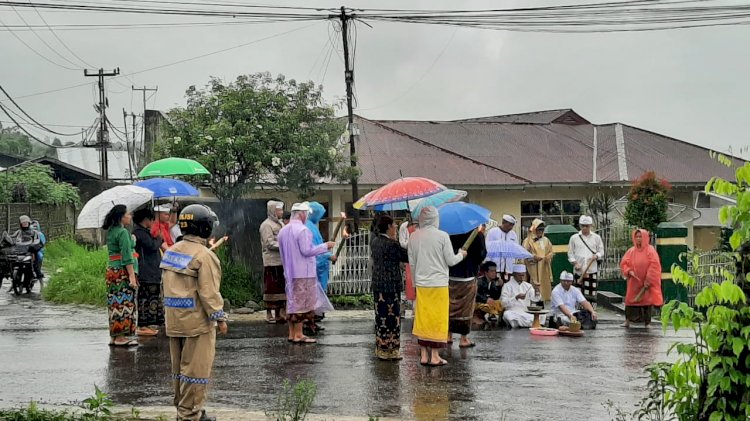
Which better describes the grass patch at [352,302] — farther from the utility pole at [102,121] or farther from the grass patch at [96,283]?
the utility pole at [102,121]

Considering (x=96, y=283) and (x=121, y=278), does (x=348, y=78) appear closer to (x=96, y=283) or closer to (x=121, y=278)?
(x=96, y=283)

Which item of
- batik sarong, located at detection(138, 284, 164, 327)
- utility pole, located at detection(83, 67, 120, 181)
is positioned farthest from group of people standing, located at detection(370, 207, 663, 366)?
utility pole, located at detection(83, 67, 120, 181)

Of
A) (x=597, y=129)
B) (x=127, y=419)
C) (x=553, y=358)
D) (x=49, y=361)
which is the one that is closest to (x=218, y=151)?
(x=49, y=361)

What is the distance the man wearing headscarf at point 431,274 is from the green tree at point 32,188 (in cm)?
2050

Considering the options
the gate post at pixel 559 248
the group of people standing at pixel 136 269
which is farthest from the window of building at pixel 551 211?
the group of people standing at pixel 136 269

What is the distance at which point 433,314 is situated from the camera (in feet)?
31.6

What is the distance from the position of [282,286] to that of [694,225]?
16439 mm

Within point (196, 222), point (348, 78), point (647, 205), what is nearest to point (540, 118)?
point (348, 78)

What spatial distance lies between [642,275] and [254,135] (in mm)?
7605

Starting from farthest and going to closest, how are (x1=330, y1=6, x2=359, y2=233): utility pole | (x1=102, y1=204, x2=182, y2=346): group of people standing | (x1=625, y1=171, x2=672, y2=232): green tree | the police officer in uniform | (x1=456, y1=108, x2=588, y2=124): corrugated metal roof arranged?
(x1=456, y1=108, x2=588, y2=124): corrugated metal roof
(x1=330, y1=6, x2=359, y2=233): utility pole
(x1=625, y1=171, x2=672, y2=232): green tree
(x1=102, y1=204, x2=182, y2=346): group of people standing
the police officer in uniform

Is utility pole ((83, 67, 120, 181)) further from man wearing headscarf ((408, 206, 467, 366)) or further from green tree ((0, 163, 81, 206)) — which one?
man wearing headscarf ((408, 206, 467, 366))

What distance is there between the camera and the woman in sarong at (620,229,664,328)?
45.9 feet

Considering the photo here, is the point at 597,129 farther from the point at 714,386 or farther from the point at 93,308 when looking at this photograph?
the point at 714,386

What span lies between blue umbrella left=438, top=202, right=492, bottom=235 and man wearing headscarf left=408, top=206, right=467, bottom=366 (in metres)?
0.92
